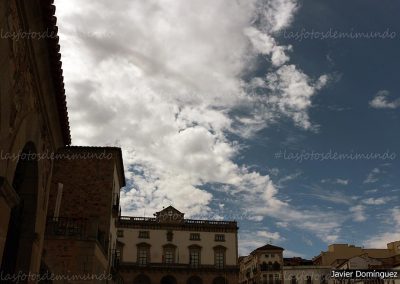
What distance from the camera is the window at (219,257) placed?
5528 cm

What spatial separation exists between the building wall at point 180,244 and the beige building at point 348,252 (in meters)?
20.1

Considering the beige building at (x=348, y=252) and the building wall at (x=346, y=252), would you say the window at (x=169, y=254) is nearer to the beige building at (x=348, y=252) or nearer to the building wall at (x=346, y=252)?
the beige building at (x=348, y=252)

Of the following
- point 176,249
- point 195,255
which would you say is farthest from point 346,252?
point 176,249

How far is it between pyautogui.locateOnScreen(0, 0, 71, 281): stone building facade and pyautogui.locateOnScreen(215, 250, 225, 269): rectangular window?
47613 mm

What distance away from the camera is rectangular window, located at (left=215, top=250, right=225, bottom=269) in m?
55.2

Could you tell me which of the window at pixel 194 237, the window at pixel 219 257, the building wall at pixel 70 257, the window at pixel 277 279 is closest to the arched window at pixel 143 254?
the window at pixel 194 237

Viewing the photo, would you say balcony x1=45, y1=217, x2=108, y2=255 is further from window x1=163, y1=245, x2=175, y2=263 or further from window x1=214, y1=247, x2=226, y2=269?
window x1=214, y1=247, x2=226, y2=269

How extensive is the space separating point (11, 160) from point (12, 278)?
302cm

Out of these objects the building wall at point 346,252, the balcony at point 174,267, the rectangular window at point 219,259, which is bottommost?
the balcony at point 174,267

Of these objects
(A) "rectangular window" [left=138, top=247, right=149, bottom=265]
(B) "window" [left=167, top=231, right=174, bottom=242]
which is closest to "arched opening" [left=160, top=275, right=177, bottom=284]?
(A) "rectangular window" [left=138, top=247, right=149, bottom=265]

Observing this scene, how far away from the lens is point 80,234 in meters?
16.0

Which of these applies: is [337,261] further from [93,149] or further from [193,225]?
[93,149]

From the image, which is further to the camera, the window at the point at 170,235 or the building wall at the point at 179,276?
the window at the point at 170,235

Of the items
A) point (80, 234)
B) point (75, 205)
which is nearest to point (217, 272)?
point (75, 205)
